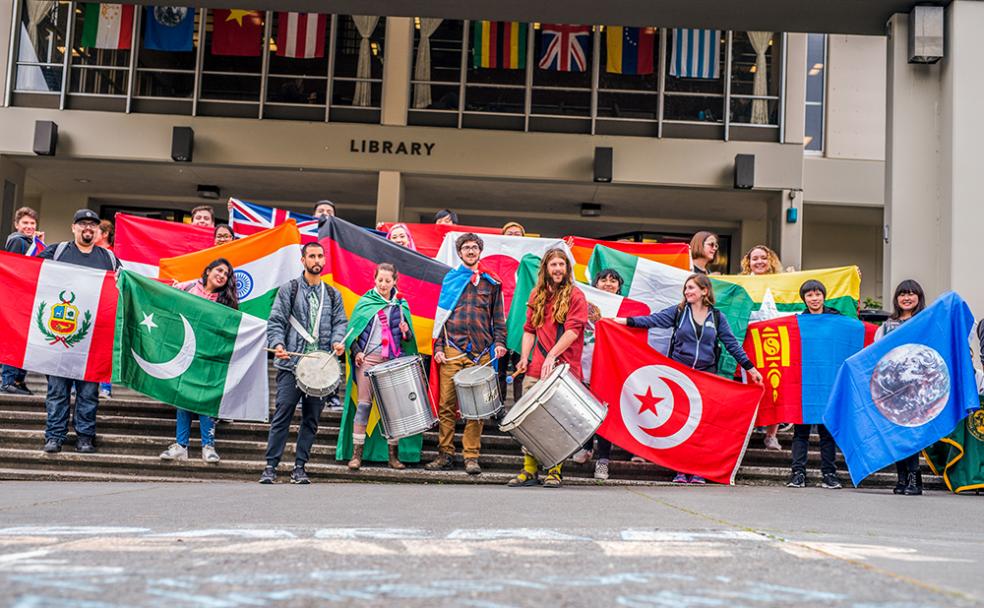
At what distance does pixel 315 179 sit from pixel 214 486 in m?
13.6

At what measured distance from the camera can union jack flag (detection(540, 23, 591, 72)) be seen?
20625 mm

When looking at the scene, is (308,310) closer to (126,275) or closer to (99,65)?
(126,275)

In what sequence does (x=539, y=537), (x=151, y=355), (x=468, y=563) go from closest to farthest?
(x=468, y=563) < (x=539, y=537) < (x=151, y=355)

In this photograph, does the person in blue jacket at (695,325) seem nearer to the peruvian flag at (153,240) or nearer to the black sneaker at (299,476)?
the black sneaker at (299,476)

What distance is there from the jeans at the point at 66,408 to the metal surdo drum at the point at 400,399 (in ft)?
9.16

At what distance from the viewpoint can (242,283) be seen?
11.7 meters

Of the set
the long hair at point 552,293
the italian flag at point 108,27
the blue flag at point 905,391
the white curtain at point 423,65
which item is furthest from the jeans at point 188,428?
the italian flag at point 108,27

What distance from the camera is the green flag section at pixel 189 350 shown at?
32.6ft

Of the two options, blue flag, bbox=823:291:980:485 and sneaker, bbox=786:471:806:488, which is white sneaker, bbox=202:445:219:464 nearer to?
sneaker, bbox=786:471:806:488

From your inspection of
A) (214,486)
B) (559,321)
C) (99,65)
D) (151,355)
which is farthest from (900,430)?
(99,65)

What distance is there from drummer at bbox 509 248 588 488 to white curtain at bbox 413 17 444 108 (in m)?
12.3

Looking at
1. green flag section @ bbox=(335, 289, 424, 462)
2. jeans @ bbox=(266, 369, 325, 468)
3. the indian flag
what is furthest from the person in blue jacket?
the indian flag

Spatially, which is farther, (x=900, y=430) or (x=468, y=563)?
(x=900, y=430)

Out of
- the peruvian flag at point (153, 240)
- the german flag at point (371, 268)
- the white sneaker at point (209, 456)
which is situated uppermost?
the peruvian flag at point (153, 240)
